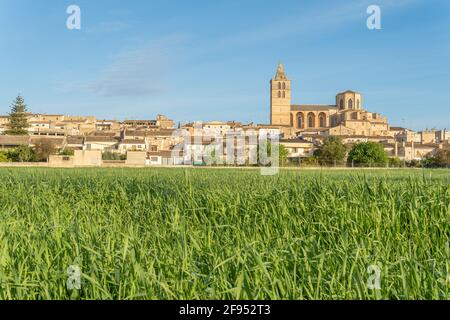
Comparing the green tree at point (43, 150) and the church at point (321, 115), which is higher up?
the church at point (321, 115)

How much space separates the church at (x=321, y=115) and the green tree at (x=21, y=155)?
327 ft

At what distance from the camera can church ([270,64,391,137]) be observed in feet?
544

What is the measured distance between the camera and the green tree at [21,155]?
2938 inches

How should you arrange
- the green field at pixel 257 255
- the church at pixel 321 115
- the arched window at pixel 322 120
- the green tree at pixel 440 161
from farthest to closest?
1. the arched window at pixel 322 120
2. the church at pixel 321 115
3. the green tree at pixel 440 161
4. the green field at pixel 257 255

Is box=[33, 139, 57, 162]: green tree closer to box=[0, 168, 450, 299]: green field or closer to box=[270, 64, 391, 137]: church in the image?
box=[0, 168, 450, 299]: green field

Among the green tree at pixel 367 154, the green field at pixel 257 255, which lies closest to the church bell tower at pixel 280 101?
the green tree at pixel 367 154

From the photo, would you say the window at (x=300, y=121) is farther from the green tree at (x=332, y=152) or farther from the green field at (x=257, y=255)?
the green field at (x=257, y=255)

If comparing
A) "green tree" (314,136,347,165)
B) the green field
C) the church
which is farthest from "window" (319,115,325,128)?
the green field

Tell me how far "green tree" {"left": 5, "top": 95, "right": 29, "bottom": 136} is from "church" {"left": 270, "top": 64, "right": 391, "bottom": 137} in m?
83.9

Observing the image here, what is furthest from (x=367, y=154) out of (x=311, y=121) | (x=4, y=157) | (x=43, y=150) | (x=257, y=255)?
(x=311, y=121)

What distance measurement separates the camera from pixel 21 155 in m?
74.3

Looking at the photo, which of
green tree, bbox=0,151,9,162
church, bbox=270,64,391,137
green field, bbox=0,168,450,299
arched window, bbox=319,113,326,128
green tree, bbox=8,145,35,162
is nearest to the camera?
green field, bbox=0,168,450,299

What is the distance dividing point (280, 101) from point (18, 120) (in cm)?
10416
